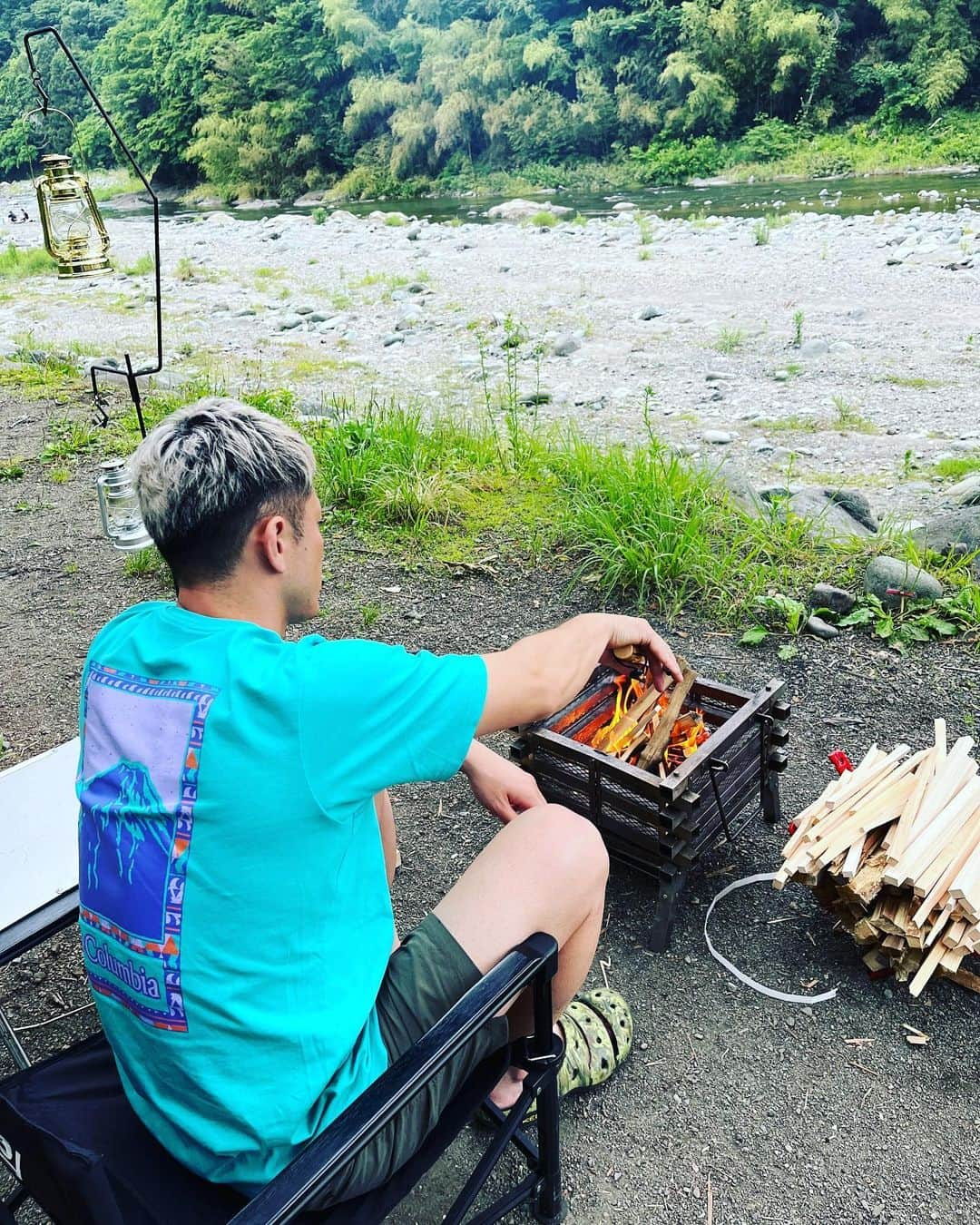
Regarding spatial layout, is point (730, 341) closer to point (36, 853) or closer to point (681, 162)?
point (36, 853)

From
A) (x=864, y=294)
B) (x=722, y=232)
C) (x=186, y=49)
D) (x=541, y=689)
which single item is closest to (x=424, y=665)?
(x=541, y=689)

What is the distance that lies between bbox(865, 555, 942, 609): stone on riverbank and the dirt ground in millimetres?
314

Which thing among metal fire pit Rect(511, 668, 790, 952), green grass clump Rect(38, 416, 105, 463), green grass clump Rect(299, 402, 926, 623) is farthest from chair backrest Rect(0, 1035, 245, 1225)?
green grass clump Rect(38, 416, 105, 463)

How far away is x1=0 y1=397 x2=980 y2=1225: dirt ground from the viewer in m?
2.11

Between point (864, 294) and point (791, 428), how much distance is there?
201 inches

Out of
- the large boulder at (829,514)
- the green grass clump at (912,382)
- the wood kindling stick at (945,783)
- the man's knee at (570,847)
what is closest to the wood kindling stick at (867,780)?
the wood kindling stick at (945,783)

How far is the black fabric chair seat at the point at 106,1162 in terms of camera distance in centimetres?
143

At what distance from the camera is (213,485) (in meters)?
1.55

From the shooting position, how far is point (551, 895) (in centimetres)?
184

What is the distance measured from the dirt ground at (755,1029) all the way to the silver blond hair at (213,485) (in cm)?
101

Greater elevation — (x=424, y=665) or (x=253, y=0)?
(x=253, y=0)

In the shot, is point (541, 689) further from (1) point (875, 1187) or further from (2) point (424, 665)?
(1) point (875, 1187)

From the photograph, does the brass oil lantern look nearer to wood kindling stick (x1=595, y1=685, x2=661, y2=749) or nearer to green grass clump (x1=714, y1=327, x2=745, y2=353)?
wood kindling stick (x1=595, y1=685, x2=661, y2=749)

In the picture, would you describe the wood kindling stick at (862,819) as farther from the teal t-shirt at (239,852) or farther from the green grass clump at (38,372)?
the green grass clump at (38,372)
